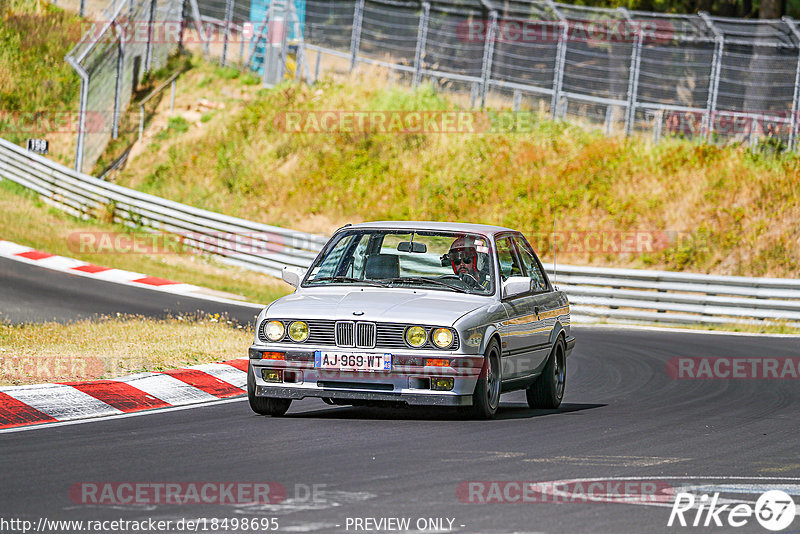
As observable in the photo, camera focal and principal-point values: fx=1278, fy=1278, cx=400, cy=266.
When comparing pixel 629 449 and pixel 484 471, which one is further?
pixel 629 449

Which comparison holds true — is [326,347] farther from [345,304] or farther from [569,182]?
[569,182]

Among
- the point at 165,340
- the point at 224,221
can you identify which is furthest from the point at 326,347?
the point at 224,221

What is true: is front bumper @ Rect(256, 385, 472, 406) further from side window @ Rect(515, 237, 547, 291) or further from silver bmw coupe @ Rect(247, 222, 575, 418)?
side window @ Rect(515, 237, 547, 291)

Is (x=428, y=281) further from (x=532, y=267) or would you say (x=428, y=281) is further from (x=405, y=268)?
(x=532, y=267)

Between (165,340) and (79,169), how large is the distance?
18.6m

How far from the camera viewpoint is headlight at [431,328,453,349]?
9.23 m

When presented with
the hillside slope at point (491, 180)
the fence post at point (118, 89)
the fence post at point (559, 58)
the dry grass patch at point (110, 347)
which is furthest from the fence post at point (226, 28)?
the dry grass patch at point (110, 347)

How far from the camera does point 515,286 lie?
33.3 ft

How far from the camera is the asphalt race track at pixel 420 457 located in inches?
238

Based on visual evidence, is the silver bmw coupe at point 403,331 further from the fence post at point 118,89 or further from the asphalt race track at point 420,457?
the fence post at point 118,89

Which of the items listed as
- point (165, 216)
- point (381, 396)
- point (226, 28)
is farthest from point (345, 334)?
point (226, 28)

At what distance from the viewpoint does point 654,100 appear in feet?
97.0

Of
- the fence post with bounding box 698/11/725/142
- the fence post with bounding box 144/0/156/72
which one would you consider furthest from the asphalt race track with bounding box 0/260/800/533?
the fence post with bounding box 144/0/156/72

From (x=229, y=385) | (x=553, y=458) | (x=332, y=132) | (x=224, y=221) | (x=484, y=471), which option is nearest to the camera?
(x=484, y=471)
